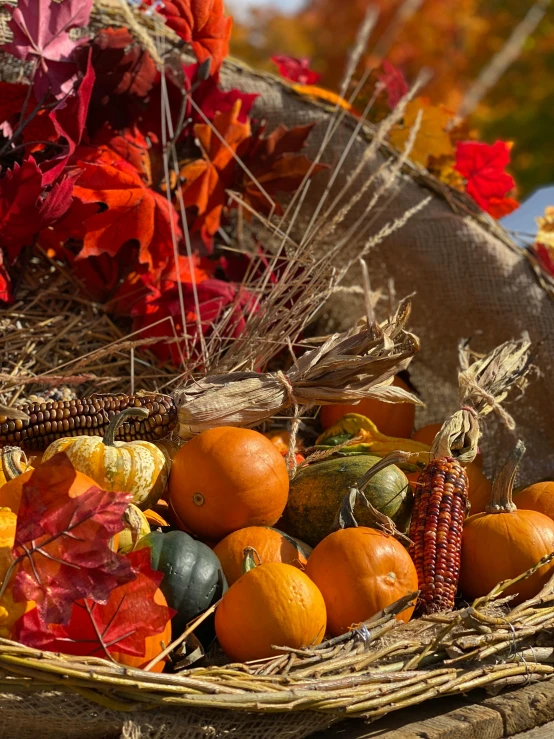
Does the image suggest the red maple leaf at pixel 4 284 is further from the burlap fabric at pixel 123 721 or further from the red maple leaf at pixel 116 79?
the burlap fabric at pixel 123 721

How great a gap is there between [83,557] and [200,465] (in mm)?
433

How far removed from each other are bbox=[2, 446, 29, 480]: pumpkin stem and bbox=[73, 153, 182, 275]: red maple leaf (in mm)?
564

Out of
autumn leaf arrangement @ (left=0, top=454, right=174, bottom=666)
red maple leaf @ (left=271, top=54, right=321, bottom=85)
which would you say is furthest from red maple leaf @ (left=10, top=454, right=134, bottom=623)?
red maple leaf @ (left=271, top=54, right=321, bottom=85)

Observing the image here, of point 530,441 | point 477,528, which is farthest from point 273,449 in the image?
point 530,441

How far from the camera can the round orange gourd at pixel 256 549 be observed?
151 cm

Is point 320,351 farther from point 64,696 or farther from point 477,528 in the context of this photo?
point 64,696

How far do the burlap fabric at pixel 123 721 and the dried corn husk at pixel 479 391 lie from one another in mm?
705

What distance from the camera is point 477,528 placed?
1.67m

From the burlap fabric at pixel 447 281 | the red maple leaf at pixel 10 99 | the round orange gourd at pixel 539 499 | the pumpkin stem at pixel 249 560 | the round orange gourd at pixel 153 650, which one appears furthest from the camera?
the burlap fabric at pixel 447 281

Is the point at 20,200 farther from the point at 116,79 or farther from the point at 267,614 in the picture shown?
the point at 267,614

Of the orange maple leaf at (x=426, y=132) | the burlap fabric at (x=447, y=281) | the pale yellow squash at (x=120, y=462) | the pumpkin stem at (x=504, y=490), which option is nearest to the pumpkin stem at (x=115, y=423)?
the pale yellow squash at (x=120, y=462)

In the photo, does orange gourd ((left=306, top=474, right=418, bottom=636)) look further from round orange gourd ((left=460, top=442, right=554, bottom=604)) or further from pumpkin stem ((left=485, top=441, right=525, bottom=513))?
pumpkin stem ((left=485, top=441, right=525, bottom=513))

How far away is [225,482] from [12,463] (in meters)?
0.37

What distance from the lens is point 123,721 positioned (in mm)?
1118
